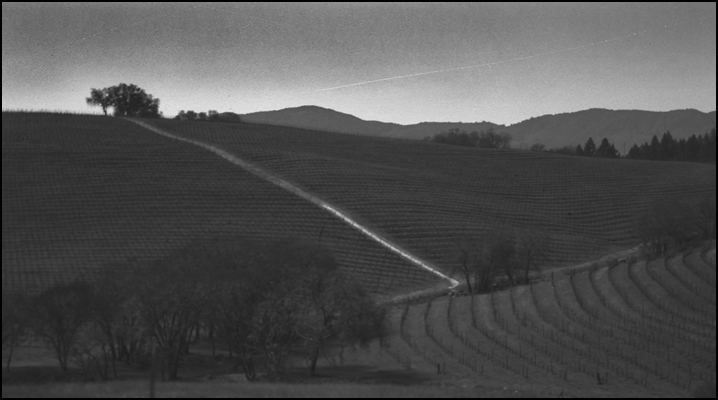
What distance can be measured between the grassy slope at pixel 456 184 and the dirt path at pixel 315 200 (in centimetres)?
135

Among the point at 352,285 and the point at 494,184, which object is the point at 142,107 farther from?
the point at 352,285

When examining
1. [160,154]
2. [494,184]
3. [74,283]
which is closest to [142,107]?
[160,154]

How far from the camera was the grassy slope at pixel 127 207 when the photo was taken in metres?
50.5

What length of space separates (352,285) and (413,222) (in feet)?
119

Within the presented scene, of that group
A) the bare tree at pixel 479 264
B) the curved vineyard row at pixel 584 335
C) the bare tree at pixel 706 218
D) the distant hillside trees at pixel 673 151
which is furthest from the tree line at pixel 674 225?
the distant hillside trees at pixel 673 151

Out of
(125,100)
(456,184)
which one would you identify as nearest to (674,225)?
(456,184)

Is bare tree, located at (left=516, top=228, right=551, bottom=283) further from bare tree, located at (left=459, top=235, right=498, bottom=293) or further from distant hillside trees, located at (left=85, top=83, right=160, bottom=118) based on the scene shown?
distant hillside trees, located at (left=85, top=83, right=160, bottom=118)

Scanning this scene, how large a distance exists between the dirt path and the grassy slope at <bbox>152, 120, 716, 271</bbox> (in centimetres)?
135

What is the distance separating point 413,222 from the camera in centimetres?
7069

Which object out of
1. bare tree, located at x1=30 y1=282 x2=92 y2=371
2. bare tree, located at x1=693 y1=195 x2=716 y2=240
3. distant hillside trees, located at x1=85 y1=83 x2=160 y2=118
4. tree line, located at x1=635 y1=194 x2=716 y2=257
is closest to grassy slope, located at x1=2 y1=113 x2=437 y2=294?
bare tree, located at x1=30 y1=282 x2=92 y2=371

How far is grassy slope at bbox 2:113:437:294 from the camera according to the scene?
50500 mm

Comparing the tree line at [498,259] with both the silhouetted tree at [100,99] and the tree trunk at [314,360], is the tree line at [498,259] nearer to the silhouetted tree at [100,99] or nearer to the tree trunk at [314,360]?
the tree trunk at [314,360]

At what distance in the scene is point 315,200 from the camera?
74.3m

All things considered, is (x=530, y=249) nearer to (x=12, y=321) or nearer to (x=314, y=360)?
(x=314, y=360)
